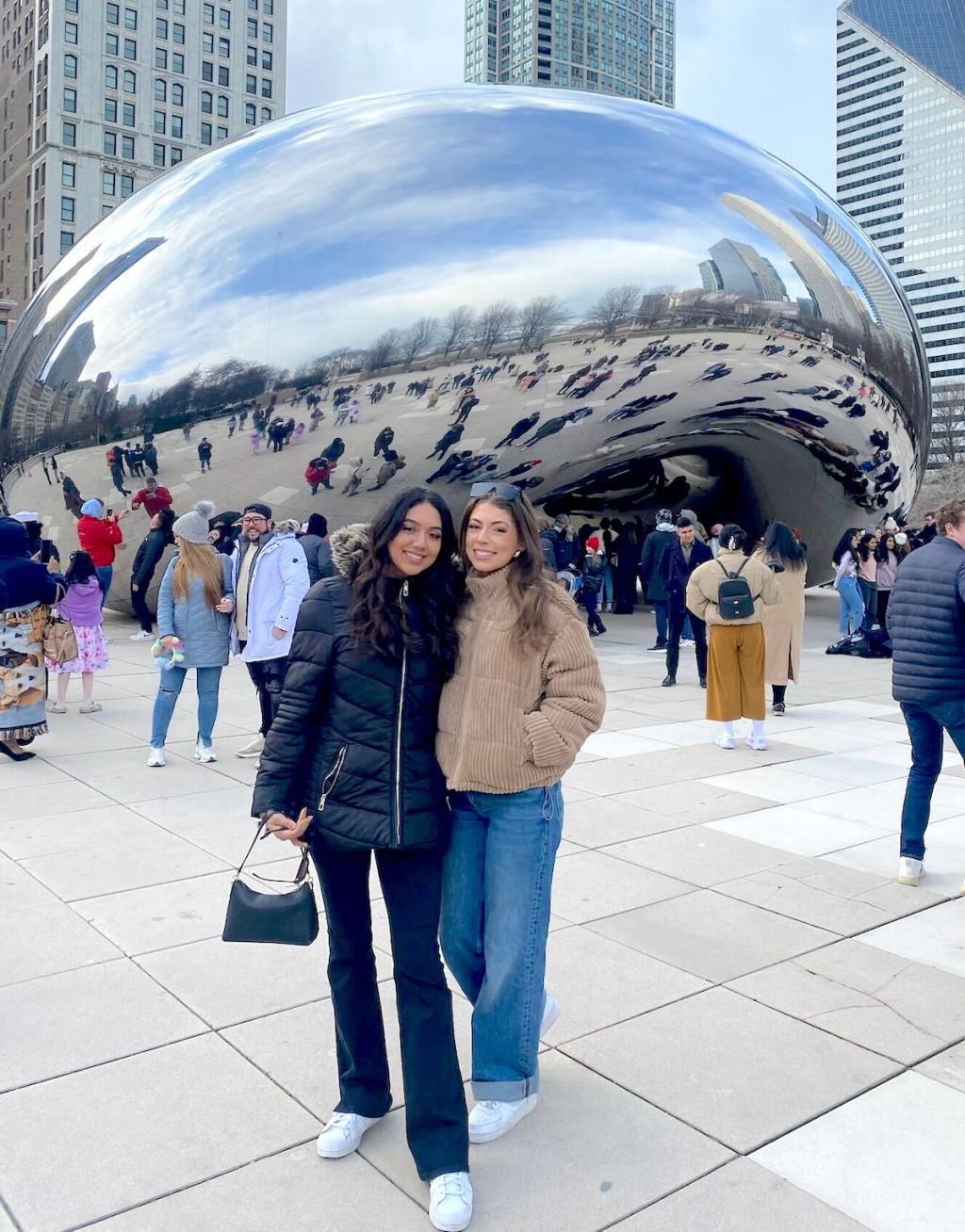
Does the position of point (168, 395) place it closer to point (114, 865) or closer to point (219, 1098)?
point (114, 865)

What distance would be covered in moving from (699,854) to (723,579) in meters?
3.03

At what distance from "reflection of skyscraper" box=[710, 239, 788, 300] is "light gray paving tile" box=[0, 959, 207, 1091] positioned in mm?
11568

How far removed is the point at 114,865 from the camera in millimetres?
4613

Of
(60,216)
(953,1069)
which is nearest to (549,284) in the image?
(953,1069)

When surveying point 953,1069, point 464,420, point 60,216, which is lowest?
point 953,1069

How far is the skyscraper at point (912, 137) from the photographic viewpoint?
451 feet

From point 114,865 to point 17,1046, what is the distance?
63.1 inches

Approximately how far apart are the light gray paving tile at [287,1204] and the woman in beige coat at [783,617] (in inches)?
254

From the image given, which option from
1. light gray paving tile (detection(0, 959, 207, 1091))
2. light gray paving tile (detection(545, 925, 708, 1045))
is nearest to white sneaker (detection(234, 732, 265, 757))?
light gray paving tile (detection(0, 959, 207, 1091))

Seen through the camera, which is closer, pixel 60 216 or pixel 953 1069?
pixel 953 1069

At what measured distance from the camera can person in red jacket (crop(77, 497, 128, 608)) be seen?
12336 mm

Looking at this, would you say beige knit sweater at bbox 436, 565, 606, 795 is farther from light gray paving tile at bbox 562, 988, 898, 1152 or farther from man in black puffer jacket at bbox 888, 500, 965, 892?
man in black puffer jacket at bbox 888, 500, 965, 892

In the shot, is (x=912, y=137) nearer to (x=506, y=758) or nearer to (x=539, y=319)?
(x=539, y=319)

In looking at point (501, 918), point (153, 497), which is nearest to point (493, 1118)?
point (501, 918)
